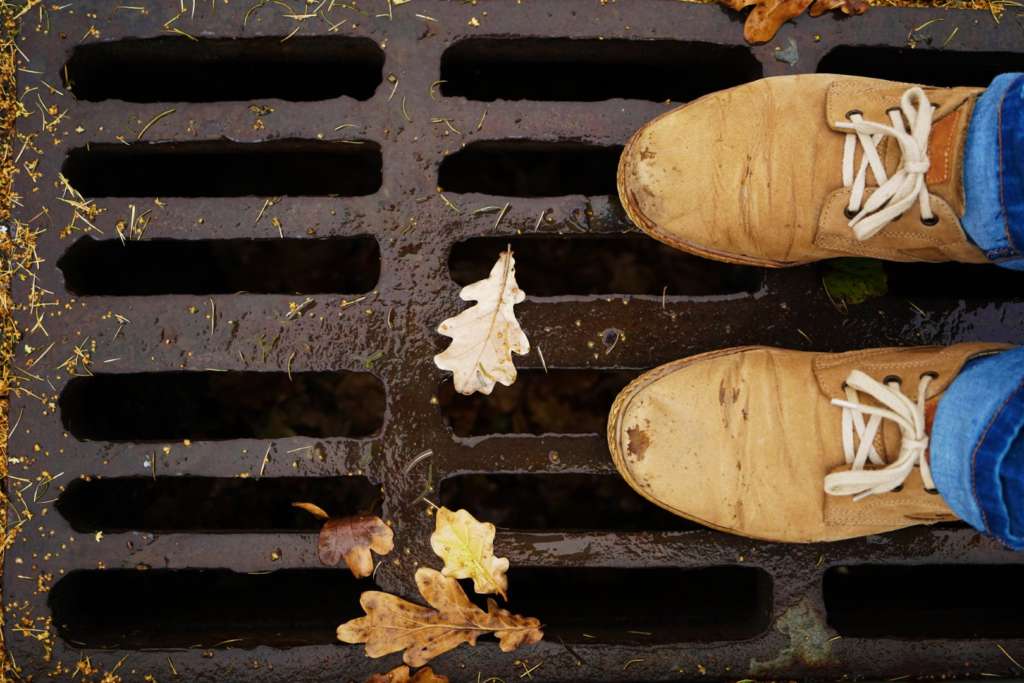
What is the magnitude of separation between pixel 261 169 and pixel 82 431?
2.38 feet

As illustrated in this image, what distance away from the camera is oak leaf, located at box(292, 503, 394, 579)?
5.32 ft

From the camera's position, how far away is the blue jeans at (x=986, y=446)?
1301mm

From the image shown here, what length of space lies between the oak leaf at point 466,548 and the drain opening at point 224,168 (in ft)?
2.42

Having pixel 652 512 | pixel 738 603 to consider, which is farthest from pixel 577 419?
pixel 738 603

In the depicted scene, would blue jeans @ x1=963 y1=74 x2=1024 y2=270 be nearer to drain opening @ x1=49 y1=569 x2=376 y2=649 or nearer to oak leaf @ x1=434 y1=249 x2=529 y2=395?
oak leaf @ x1=434 y1=249 x2=529 y2=395

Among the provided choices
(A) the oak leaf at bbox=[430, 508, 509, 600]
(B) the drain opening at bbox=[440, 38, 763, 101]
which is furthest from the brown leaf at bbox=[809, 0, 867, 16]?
(A) the oak leaf at bbox=[430, 508, 509, 600]

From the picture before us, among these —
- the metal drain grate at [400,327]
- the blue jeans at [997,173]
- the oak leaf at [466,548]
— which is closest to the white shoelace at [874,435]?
the metal drain grate at [400,327]

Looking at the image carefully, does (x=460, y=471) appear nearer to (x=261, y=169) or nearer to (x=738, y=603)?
(x=738, y=603)

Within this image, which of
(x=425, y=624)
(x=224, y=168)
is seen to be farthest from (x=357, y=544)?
(x=224, y=168)

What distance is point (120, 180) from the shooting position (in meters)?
1.85

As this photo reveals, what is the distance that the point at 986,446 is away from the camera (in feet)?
4.35

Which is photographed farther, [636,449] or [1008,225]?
[636,449]

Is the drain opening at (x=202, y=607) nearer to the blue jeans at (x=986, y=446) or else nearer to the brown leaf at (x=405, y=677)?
the brown leaf at (x=405, y=677)

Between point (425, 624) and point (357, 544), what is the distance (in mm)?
208
